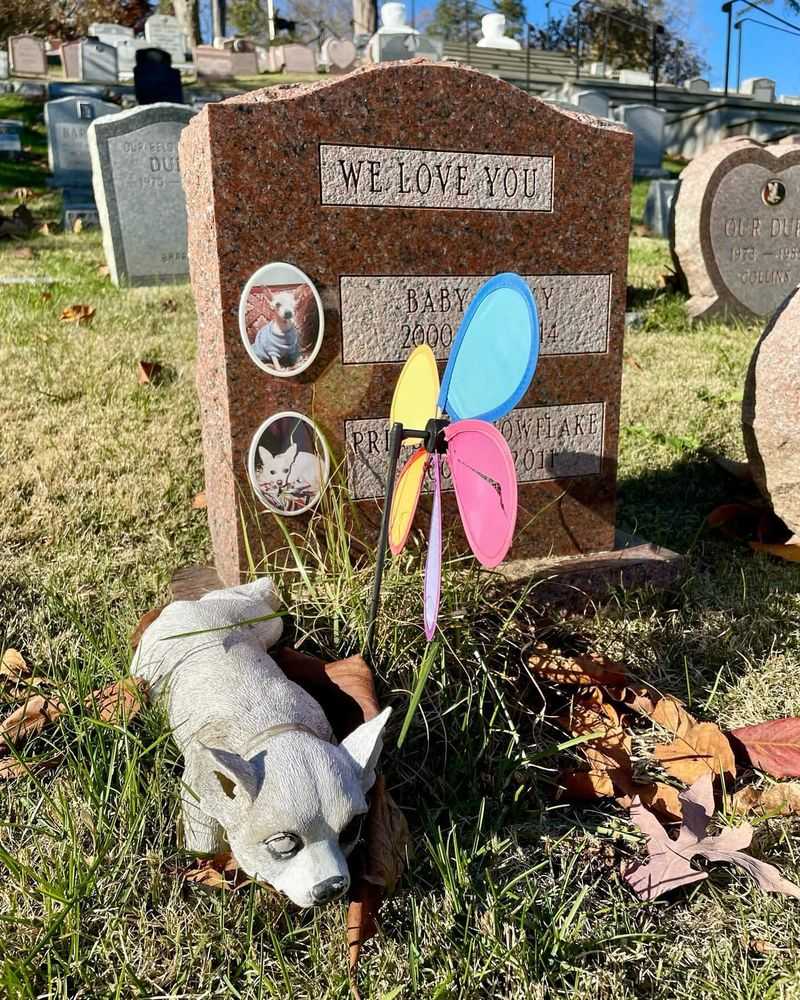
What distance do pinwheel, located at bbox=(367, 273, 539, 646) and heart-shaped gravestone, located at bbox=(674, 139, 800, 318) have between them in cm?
540

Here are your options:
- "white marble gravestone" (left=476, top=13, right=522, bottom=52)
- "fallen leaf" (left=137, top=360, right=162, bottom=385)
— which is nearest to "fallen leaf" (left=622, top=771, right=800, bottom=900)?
"fallen leaf" (left=137, top=360, right=162, bottom=385)

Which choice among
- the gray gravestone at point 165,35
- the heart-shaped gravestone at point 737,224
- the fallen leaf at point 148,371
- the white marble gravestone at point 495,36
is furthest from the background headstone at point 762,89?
the fallen leaf at point 148,371

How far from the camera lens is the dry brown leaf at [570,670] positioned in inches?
91.4

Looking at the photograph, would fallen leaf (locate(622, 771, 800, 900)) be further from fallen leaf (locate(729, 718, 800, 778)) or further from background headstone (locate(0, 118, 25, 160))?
background headstone (locate(0, 118, 25, 160))

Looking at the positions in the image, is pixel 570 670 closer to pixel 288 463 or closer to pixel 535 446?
pixel 535 446

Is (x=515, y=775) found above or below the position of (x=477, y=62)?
below

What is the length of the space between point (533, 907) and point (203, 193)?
194 centimetres

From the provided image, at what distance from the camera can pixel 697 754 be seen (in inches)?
84.8

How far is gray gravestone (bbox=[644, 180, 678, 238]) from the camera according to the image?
39.3 ft

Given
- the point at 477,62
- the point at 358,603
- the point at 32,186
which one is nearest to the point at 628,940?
the point at 358,603

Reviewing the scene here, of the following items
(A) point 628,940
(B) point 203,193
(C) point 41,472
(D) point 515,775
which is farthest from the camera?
(C) point 41,472

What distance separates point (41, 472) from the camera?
11.1ft

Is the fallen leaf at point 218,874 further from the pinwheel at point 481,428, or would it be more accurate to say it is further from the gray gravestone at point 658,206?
the gray gravestone at point 658,206

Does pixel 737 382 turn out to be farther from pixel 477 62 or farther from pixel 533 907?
pixel 477 62
